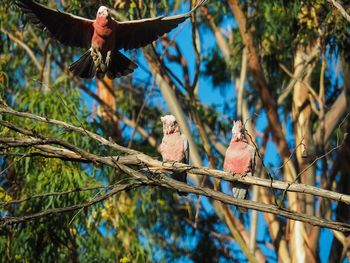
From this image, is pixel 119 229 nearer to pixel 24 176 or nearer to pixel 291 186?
pixel 24 176

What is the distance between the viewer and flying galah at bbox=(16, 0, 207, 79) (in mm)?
7297

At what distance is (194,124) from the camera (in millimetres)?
10734

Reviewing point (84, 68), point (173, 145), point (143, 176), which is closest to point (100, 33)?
point (84, 68)

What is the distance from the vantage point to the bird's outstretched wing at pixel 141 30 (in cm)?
736

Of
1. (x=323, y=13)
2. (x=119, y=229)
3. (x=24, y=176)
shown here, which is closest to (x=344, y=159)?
(x=323, y=13)

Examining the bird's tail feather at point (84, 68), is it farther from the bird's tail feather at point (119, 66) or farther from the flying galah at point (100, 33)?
the bird's tail feather at point (119, 66)

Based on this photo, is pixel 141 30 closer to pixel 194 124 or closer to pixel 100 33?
pixel 100 33

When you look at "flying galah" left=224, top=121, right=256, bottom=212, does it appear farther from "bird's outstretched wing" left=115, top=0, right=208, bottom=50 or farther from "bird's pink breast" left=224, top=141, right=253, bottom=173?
"bird's outstretched wing" left=115, top=0, right=208, bottom=50

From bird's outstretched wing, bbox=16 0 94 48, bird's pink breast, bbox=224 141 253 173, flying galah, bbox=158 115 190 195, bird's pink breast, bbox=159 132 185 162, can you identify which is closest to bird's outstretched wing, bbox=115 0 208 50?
bird's outstretched wing, bbox=16 0 94 48

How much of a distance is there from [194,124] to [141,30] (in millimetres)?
3334

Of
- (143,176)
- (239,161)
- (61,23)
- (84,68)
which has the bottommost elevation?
(143,176)

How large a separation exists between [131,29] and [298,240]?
366 cm

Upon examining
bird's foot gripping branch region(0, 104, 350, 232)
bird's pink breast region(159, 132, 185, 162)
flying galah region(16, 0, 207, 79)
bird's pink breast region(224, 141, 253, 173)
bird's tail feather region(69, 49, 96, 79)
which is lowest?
bird's foot gripping branch region(0, 104, 350, 232)

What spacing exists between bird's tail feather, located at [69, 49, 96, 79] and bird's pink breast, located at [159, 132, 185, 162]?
96 cm
